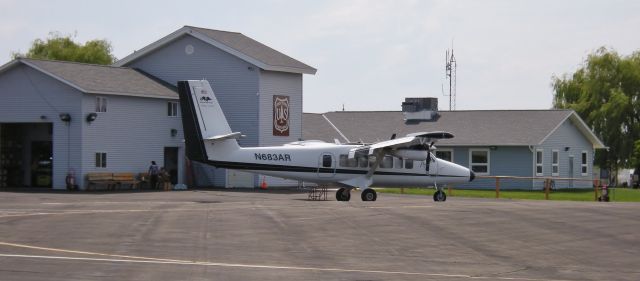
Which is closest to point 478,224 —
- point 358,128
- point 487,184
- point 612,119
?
point 487,184

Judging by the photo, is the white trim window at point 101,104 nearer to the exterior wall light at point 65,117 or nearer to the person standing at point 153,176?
the exterior wall light at point 65,117

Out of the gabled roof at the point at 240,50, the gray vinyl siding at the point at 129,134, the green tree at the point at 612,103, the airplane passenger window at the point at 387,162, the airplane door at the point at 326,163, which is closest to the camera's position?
the airplane door at the point at 326,163

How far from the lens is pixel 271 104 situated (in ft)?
170

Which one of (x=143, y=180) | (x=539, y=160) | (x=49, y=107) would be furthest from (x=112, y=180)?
(x=539, y=160)

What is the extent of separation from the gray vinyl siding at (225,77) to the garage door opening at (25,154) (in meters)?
7.02

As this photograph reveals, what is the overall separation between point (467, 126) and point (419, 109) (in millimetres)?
3922

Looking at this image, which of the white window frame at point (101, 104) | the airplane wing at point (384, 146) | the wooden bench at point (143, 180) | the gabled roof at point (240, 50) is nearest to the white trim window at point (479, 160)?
the gabled roof at point (240, 50)

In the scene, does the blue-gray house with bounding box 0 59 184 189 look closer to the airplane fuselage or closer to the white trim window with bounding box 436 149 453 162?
the airplane fuselage

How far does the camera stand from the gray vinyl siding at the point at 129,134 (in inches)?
1810

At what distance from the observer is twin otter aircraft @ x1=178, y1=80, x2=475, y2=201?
37406 millimetres

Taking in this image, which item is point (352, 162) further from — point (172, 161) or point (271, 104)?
point (172, 161)

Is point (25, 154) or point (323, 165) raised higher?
point (25, 154)

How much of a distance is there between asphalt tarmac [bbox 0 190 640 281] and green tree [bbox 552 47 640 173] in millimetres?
42226

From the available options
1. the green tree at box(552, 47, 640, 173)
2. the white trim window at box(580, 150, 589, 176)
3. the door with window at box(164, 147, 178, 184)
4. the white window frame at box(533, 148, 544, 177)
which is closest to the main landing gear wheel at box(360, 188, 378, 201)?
the door with window at box(164, 147, 178, 184)
